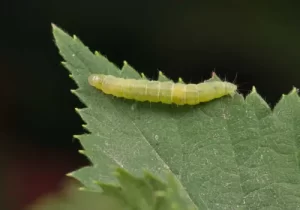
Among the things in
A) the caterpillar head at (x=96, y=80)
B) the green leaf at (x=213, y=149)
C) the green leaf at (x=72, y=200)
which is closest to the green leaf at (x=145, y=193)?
the green leaf at (x=213, y=149)

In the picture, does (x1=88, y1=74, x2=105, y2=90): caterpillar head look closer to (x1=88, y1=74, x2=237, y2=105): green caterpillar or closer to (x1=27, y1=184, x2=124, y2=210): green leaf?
(x1=88, y1=74, x2=237, y2=105): green caterpillar

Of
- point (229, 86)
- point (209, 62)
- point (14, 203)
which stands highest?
point (209, 62)

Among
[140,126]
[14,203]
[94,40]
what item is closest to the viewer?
[140,126]

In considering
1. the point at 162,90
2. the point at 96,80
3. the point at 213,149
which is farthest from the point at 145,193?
the point at 162,90

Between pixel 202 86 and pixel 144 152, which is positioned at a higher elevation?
pixel 202 86

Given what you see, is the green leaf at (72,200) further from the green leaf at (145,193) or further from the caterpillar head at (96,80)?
the green leaf at (145,193)

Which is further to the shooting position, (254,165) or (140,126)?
(140,126)

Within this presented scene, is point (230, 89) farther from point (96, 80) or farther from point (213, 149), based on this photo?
point (96, 80)

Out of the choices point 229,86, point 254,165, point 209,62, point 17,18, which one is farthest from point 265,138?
point 17,18

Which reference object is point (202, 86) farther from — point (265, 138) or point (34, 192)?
point (34, 192)
